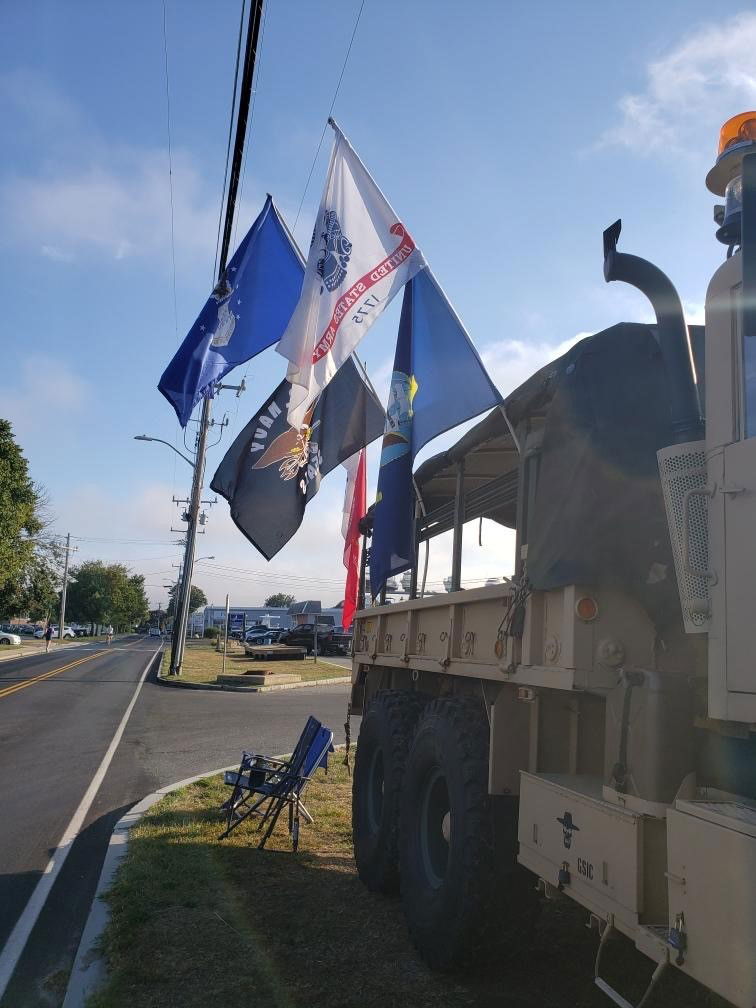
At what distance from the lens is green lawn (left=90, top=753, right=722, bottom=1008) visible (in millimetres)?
4102

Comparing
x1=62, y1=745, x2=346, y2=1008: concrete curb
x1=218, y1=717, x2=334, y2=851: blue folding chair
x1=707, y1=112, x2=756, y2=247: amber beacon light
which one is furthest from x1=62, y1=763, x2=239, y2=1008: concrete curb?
x1=707, y1=112, x2=756, y2=247: amber beacon light

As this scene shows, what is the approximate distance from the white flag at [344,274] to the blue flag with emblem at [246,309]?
104 inches

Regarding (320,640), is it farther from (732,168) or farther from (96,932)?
(732,168)

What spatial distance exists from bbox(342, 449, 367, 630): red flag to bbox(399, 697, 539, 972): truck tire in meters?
5.14

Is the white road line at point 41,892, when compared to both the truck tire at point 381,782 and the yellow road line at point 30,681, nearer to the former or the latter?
the truck tire at point 381,782

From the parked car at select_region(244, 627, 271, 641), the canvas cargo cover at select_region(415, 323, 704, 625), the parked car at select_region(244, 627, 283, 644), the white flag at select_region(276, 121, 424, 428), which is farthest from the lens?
the parked car at select_region(244, 627, 271, 641)

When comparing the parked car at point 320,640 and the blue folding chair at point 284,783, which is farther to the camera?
the parked car at point 320,640

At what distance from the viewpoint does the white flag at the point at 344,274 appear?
7.42 m

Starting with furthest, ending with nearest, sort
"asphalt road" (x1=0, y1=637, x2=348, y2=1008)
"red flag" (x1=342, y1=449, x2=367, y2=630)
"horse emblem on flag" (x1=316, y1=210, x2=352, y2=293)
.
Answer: "red flag" (x1=342, y1=449, x2=367, y2=630), "horse emblem on flag" (x1=316, y1=210, x2=352, y2=293), "asphalt road" (x1=0, y1=637, x2=348, y2=1008)

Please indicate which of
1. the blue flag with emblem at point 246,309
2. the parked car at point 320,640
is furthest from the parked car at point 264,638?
the blue flag with emblem at point 246,309

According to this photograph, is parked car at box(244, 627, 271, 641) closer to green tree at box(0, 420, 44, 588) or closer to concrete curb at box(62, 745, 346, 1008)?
green tree at box(0, 420, 44, 588)

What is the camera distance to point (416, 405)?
6.57 m

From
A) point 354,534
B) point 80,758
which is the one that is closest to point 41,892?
point 354,534

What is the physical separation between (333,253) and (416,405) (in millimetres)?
2108
